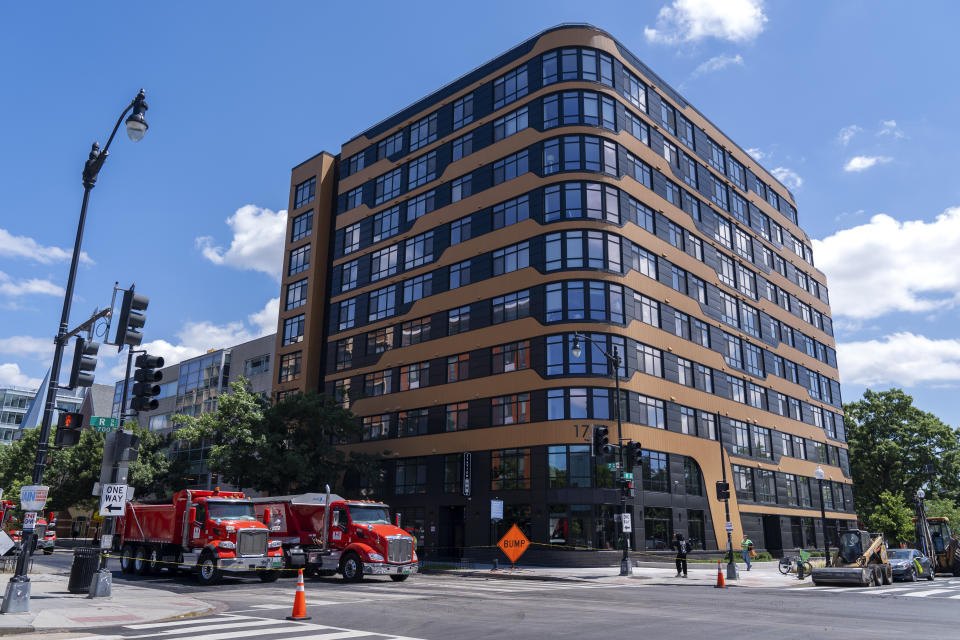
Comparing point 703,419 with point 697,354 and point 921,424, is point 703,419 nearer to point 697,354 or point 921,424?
point 697,354

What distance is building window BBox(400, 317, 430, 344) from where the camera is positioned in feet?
164

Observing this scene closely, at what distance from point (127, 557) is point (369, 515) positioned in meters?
10.4

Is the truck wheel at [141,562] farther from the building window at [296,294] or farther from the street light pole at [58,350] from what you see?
the building window at [296,294]

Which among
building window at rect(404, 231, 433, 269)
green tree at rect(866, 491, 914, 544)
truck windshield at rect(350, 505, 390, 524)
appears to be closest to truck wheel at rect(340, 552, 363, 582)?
truck windshield at rect(350, 505, 390, 524)

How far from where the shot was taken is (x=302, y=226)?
64188 mm

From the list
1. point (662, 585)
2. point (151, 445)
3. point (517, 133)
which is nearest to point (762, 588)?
point (662, 585)

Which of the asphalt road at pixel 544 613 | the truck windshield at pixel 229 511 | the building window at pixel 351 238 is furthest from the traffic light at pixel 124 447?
the building window at pixel 351 238

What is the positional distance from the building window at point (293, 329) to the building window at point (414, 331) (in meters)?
12.7

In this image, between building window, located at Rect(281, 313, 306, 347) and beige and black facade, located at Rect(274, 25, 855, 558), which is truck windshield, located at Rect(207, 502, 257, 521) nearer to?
beige and black facade, located at Rect(274, 25, 855, 558)

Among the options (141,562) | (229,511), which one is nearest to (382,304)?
(141,562)

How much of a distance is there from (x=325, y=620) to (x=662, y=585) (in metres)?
Result: 17.4

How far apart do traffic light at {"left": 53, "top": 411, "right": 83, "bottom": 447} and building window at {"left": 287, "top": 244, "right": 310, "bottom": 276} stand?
46.8 meters

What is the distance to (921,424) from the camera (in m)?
73.0

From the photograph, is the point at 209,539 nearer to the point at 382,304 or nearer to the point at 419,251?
the point at 419,251
